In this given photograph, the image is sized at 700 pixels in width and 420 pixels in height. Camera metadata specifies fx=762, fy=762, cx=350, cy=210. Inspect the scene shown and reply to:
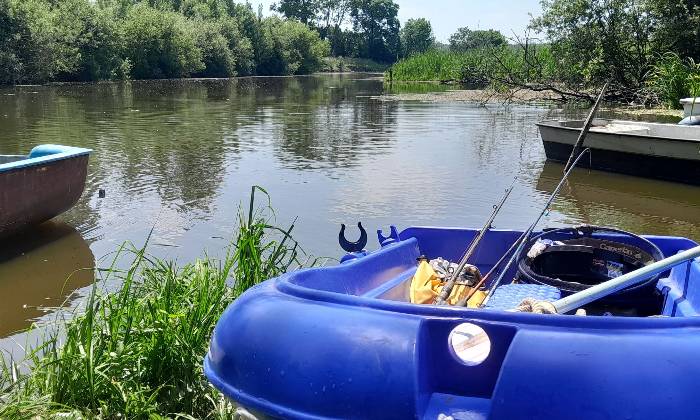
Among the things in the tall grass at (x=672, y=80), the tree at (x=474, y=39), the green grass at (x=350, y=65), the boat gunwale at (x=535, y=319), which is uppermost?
the tree at (x=474, y=39)

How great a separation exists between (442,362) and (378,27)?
11608cm

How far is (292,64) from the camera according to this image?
2916 inches

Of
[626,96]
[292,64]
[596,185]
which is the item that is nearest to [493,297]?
[596,185]

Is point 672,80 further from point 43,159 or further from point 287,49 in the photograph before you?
point 287,49

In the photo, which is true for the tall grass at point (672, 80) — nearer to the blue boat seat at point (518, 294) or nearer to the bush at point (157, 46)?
the blue boat seat at point (518, 294)

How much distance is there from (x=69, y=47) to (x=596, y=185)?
132ft

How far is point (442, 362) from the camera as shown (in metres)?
2.49

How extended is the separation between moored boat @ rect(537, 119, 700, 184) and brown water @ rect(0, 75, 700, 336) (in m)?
0.21

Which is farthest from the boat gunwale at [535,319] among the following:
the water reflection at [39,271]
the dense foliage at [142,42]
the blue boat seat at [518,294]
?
the dense foliage at [142,42]

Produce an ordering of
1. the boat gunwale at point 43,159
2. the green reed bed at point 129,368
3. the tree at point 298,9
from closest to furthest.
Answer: the green reed bed at point 129,368 < the boat gunwale at point 43,159 < the tree at point 298,9

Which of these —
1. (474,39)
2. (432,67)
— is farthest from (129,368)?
(474,39)

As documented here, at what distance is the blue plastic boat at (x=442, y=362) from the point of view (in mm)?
2260

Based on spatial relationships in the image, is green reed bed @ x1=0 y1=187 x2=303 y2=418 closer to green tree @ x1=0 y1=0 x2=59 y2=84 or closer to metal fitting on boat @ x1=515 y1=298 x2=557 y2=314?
metal fitting on boat @ x1=515 y1=298 x2=557 y2=314

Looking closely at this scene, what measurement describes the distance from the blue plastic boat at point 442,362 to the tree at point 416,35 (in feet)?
387
